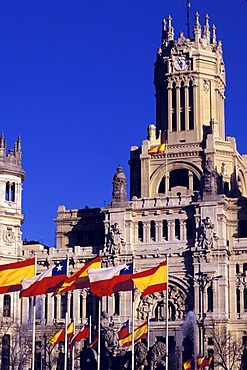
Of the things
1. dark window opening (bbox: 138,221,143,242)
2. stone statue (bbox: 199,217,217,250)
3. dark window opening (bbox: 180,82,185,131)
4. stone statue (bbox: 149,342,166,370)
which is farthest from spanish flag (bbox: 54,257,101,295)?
dark window opening (bbox: 180,82,185,131)

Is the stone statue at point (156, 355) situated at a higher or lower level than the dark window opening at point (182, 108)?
lower

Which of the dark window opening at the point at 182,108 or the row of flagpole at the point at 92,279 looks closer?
the row of flagpole at the point at 92,279

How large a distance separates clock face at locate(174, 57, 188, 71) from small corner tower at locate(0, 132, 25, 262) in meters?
26.4

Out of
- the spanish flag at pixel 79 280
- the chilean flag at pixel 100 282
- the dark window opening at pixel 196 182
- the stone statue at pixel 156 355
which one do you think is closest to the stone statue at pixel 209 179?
the dark window opening at pixel 196 182

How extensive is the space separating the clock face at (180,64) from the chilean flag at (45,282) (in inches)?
2655

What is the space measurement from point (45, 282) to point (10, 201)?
5811cm

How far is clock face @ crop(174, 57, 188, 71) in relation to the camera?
150 meters

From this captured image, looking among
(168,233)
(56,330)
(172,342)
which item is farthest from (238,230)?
(56,330)

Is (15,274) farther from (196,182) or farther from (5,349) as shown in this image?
(196,182)

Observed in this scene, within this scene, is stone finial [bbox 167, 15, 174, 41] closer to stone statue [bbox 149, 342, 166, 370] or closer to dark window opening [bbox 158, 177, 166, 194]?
dark window opening [bbox 158, 177, 166, 194]

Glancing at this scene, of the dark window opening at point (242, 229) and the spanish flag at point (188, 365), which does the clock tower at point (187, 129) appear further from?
the spanish flag at point (188, 365)

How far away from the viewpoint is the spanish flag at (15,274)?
8425 centimetres

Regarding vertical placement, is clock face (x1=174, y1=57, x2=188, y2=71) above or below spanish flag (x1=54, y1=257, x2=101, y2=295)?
above

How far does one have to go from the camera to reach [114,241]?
5379 inches
